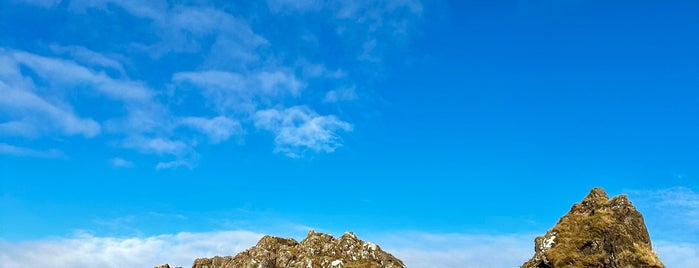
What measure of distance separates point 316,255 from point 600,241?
81.3ft

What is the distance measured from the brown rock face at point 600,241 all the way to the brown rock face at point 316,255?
1549 centimetres

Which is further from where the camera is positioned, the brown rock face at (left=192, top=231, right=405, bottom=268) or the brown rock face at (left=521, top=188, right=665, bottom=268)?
the brown rock face at (left=192, top=231, right=405, bottom=268)

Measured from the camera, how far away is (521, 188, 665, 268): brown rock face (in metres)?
33.8

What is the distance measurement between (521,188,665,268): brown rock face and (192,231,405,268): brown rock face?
15.5 m

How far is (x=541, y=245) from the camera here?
3828 cm

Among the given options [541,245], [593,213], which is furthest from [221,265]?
[593,213]

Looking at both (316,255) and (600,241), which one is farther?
(316,255)

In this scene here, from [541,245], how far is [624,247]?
566cm

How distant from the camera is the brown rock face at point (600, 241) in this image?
111 feet

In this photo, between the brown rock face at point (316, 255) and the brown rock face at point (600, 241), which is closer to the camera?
the brown rock face at point (600, 241)

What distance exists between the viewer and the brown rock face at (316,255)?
158 ft

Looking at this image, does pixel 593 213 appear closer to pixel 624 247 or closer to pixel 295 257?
pixel 624 247

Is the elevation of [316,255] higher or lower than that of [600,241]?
higher

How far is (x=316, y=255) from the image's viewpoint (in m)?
49.3
